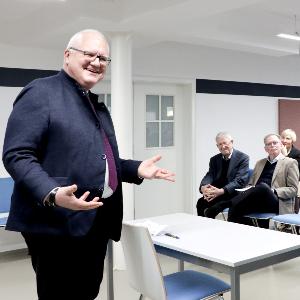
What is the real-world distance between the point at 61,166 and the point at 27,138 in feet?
0.53

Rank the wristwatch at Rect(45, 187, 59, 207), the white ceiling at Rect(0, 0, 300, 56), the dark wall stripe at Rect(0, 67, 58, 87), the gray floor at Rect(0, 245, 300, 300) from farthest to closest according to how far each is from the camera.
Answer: the dark wall stripe at Rect(0, 67, 58, 87) < the white ceiling at Rect(0, 0, 300, 56) < the gray floor at Rect(0, 245, 300, 300) < the wristwatch at Rect(45, 187, 59, 207)

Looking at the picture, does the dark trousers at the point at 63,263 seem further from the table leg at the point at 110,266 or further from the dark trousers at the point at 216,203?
the dark trousers at the point at 216,203

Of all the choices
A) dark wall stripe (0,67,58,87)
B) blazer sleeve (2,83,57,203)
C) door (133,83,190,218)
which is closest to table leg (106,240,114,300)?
blazer sleeve (2,83,57,203)

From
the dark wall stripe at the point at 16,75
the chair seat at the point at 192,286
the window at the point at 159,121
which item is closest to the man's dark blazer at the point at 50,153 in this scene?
the chair seat at the point at 192,286

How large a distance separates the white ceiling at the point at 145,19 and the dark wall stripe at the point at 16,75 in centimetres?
30

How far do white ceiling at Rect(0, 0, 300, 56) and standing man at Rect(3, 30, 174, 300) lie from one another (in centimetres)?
233

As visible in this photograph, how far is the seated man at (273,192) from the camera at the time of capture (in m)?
4.66

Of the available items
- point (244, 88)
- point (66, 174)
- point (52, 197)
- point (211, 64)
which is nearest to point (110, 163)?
point (66, 174)

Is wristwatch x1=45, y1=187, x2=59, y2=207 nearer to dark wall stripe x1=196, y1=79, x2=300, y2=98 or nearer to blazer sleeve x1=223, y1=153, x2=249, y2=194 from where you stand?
blazer sleeve x1=223, y1=153, x2=249, y2=194

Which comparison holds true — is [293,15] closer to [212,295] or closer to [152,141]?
[152,141]

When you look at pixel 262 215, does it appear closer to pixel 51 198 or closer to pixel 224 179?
pixel 224 179

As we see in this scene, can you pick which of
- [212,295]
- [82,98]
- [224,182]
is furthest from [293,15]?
Answer: [82,98]

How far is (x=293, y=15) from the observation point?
5.64 metres

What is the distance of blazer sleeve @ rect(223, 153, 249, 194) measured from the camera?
5.02 metres
